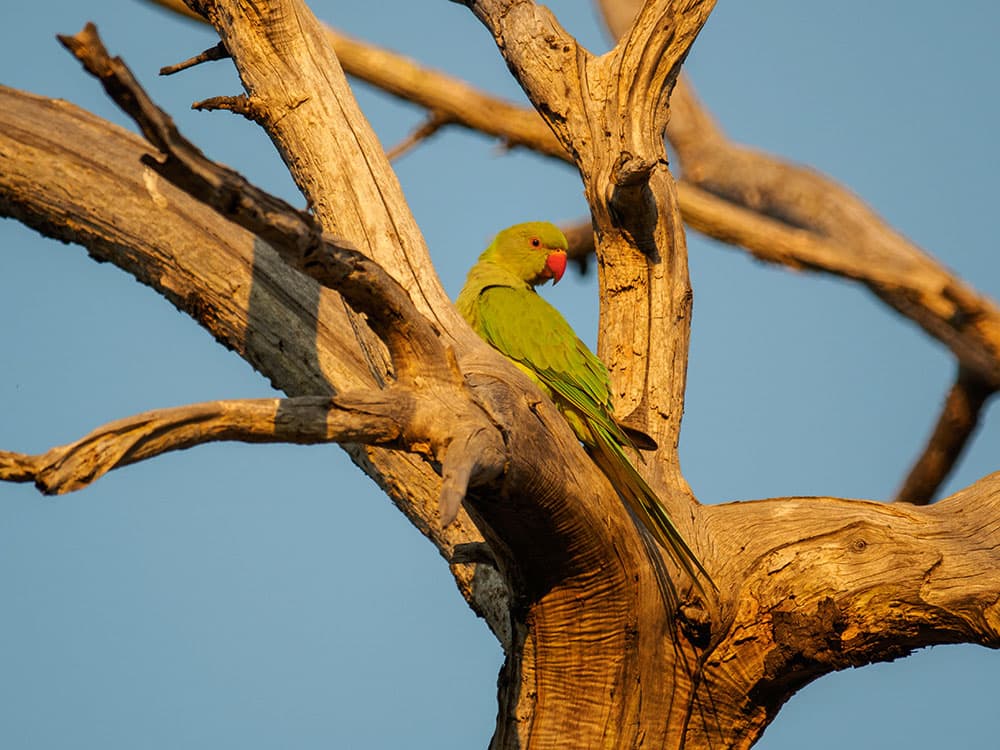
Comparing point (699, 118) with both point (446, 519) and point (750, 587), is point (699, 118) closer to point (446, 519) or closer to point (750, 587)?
point (750, 587)

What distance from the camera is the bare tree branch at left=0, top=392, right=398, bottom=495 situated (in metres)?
2.08

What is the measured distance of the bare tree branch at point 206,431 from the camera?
208cm

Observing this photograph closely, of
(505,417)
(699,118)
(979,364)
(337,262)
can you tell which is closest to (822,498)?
(505,417)

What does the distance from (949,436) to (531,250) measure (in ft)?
9.09

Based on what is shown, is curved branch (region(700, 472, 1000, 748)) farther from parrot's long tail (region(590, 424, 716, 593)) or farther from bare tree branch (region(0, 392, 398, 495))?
bare tree branch (region(0, 392, 398, 495))

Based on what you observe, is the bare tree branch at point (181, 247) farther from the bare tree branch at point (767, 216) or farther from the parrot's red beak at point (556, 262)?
the bare tree branch at point (767, 216)

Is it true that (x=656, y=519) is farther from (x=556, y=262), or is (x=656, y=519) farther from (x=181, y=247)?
(x=556, y=262)

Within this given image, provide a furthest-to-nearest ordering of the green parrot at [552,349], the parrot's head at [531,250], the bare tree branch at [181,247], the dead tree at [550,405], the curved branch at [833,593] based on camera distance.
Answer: the parrot's head at [531,250]
the bare tree branch at [181,247]
the green parrot at [552,349]
the curved branch at [833,593]
the dead tree at [550,405]

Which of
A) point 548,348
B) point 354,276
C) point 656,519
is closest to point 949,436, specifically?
point 548,348

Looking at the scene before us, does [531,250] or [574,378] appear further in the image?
[531,250]

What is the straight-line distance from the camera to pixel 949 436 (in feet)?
20.6

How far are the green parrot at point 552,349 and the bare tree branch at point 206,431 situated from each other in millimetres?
1138

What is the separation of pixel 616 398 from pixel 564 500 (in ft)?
3.26

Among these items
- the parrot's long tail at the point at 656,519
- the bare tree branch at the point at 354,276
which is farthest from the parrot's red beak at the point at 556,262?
the bare tree branch at the point at 354,276
